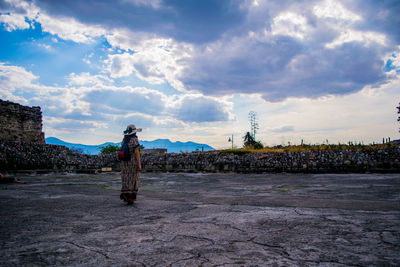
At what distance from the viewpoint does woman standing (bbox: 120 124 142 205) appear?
16.9 feet

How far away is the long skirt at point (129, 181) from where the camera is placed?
513 centimetres

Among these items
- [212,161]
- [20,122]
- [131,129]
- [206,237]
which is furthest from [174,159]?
[206,237]

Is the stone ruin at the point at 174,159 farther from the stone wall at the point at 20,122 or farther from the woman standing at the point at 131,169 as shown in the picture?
the woman standing at the point at 131,169

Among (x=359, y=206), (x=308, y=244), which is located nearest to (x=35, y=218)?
(x=308, y=244)

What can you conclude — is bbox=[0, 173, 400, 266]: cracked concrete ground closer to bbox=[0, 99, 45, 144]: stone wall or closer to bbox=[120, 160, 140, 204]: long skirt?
bbox=[120, 160, 140, 204]: long skirt

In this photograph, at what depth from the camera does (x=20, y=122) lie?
63.0 feet

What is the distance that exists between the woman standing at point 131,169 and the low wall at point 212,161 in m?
9.00

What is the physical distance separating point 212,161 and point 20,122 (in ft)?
49.3

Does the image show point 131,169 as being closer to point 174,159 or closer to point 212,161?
point 212,161

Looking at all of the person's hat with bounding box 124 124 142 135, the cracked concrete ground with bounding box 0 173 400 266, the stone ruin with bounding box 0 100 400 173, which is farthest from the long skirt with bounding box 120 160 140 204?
the stone ruin with bounding box 0 100 400 173

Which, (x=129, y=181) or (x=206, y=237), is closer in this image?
(x=206, y=237)

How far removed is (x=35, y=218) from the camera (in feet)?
11.6

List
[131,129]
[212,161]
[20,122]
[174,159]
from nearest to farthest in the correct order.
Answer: [131,129], [212,161], [174,159], [20,122]

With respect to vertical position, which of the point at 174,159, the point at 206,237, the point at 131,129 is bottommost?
the point at 206,237
